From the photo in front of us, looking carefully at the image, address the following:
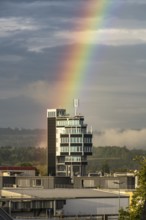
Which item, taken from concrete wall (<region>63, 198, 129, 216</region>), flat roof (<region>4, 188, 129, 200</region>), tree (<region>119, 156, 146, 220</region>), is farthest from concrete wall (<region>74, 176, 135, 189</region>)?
tree (<region>119, 156, 146, 220</region>)

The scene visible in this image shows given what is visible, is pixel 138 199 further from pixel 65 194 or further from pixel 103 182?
pixel 103 182

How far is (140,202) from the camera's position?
2024 inches

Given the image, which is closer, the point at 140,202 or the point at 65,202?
the point at 140,202

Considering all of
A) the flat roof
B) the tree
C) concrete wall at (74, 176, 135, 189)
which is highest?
concrete wall at (74, 176, 135, 189)

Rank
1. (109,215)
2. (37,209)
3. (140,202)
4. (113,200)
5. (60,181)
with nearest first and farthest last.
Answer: (140,202), (109,215), (37,209), (113,200), (60,181)

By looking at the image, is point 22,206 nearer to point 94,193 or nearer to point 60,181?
point 94,193

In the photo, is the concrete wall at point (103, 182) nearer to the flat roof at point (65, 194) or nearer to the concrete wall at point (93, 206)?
the flat roof at point (65, 194)

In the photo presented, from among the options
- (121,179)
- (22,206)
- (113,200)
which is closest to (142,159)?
(22,206)

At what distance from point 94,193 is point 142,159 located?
196 feet

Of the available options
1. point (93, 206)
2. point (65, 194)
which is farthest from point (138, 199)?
point (65, 194)

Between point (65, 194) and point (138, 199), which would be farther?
point (65, 194)

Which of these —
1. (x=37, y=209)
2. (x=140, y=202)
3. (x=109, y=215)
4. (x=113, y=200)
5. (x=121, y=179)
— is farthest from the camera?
(x=121, y=179)

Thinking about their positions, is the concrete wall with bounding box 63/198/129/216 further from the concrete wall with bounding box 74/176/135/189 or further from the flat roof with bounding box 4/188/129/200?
the concrete wall with bounding box 74/176/135/189

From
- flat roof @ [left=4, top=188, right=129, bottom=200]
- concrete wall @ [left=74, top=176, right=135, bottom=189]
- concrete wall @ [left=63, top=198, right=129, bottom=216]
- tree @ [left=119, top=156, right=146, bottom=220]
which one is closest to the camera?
tree @ [left=119, top=156, right=146, bottom=220]
